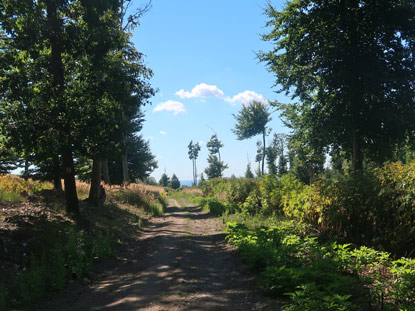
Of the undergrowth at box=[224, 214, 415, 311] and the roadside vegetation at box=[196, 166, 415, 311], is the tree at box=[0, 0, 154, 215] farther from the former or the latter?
the undergrowth at box=[224, 214, 415, 311]

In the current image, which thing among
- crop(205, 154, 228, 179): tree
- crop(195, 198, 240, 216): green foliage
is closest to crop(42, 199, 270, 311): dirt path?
crop(195, 198, 240, 216): green foliage

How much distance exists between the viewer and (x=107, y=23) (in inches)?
375

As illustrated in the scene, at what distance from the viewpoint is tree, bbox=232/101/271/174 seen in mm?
45719

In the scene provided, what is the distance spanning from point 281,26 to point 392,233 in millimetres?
10356

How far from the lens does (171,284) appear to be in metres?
5.59

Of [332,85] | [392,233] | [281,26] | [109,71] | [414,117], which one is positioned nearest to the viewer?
[392,233]

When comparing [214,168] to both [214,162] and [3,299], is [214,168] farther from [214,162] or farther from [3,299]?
[3,299]

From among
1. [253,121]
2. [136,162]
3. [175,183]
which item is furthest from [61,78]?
[175,183]

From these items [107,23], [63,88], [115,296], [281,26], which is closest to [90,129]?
[63,88]

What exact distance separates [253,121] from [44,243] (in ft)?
133

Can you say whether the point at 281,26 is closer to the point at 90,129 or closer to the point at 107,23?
the point at 107,23

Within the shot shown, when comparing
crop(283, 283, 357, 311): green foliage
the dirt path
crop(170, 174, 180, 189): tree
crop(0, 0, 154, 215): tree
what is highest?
crop(0, 0, 154, 215): tree

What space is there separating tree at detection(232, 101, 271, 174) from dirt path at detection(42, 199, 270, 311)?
124ft

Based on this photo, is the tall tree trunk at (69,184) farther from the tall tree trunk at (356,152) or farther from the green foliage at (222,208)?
the tall tree trunk at (356,152)
